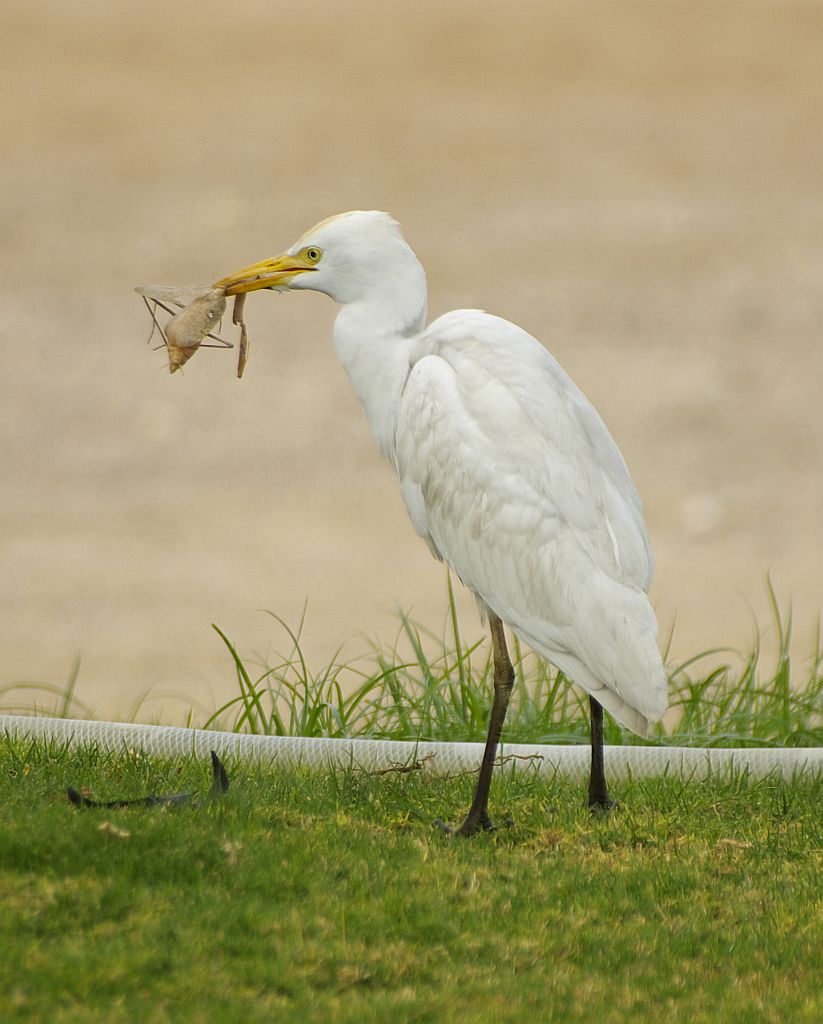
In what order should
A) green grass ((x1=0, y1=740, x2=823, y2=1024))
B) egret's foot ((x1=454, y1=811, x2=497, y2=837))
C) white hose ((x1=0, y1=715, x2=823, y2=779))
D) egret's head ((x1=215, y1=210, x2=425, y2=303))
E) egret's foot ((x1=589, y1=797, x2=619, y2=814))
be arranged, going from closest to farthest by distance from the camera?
green grass ((x1=0, y1=740, x2=823, y2=1024)) < egret's foot ((x1=454, y1=811, x2=497, y2=837)) < egret's foot ((x1=589, y1=797, x2=619, y2=814)) < egret's head ((x1=215, y1=210, x2=425, y2=303)) < white hose ((x1=0, y1=715, x2=823, y2=779))

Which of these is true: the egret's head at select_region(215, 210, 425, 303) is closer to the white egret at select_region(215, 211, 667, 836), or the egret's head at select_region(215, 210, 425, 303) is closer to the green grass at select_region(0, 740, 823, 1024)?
the white egret at select_region(215, 211, 667, 836)

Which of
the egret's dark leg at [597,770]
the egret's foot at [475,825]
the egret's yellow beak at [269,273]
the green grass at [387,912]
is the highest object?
the egret's yellow beak at [269,273]

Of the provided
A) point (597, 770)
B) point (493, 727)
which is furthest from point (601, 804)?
point (493, 727)

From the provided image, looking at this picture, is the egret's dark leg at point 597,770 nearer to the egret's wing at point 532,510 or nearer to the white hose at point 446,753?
the egret's wing at point 532,510

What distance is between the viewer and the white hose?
20.7 feet

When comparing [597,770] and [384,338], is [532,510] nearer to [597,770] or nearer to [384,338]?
[384,338]

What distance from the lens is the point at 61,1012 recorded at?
3271mm

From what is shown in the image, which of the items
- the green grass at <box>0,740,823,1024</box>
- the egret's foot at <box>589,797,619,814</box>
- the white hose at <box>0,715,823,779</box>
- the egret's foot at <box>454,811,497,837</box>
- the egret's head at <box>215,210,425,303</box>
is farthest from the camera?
the white hose at <box>0,715,823,779</box>

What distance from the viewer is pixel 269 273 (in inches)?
231

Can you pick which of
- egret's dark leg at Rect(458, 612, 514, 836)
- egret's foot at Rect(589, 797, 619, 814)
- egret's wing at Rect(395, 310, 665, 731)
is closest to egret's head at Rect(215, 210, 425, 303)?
egret's wing at Rect(395, 310, 665, 731)

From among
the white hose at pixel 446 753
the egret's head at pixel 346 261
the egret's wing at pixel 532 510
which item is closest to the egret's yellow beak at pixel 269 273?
the egret's head at pixel 346 261

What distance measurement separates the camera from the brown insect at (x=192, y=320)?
19.4ft

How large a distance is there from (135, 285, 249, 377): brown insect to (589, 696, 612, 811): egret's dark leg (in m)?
2.17

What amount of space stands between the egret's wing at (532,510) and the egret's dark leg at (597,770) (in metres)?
0.42
